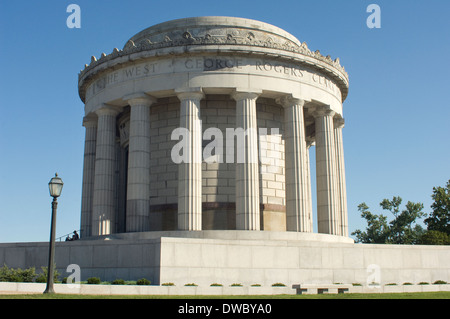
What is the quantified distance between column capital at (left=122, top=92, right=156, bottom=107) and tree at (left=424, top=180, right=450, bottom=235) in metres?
49.3

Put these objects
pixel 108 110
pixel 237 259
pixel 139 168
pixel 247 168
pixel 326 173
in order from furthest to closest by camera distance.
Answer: pixel 108 110, pixel 326 173, pixel 139 168, pixel 247 168, pixel 237 259

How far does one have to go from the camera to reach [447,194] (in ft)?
260

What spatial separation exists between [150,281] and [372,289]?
13498 mm

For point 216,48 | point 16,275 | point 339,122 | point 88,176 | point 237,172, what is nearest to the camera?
point 16,275

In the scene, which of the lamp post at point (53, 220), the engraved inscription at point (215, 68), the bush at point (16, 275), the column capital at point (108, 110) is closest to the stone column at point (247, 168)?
the engraved inscription at point (215, 68)

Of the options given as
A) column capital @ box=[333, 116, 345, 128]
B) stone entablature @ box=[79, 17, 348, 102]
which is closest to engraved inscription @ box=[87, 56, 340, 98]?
stone entablature @ box=[79, 17, 348, 102]

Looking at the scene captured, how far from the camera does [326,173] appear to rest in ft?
159

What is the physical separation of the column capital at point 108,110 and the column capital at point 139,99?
274 centimetres

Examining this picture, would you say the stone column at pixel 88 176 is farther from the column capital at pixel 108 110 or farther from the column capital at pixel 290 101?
the column capital at pixel 290 101

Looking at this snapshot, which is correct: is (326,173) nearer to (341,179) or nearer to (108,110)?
(341,179)

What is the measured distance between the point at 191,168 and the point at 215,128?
5.55 metres

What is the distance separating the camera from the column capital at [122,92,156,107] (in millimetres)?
45531

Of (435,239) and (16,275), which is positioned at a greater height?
(435,239)

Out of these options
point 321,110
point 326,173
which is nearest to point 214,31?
point 321,110
